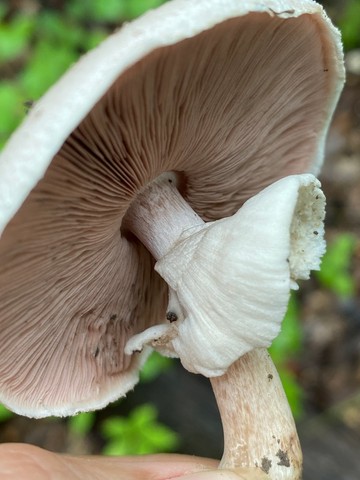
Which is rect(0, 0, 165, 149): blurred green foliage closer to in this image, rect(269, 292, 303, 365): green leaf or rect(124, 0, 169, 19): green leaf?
rect(124, 0, 169, 19): green leaf

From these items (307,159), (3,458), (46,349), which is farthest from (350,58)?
(3,458)

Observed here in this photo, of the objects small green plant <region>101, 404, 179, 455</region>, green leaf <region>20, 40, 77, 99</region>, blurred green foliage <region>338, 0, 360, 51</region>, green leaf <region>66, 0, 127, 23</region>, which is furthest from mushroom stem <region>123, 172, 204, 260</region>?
blurred green foliage <region>338, 0, 360, 51</region>

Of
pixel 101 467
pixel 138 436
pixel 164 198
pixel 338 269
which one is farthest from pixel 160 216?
pixel 338 269

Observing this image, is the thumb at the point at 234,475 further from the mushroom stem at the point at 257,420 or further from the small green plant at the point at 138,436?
the small green plant at the point at 138,436

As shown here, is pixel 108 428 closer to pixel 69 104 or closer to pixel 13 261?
pixel 13 261

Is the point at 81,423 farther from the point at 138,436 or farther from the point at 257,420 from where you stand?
the point at 257,420
